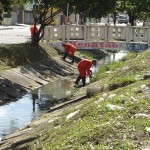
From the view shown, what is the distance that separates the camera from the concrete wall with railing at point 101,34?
28.7 m

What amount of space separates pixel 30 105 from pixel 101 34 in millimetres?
11333

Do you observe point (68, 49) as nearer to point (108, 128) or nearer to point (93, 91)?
point (93, 91)

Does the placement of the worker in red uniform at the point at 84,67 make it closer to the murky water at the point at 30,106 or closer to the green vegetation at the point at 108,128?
the murky water at the point at 30,106

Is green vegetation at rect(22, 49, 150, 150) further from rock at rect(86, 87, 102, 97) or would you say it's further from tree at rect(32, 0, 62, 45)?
tree at rect(32, 0, 62, 45)

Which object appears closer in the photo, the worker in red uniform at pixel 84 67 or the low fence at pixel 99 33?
the worker in red uniform at pixel 84 67

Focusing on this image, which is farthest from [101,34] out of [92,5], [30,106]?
[30,106]

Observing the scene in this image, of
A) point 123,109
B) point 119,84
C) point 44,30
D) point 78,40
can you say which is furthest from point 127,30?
point 123,109

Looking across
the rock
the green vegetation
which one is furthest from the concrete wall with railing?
the green vegetation

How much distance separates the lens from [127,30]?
28.5 meters

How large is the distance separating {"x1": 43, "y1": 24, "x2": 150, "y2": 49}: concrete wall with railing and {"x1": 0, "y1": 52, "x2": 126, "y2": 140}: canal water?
4.98 meters

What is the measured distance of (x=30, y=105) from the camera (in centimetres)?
1906

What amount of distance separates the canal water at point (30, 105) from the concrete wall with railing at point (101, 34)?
498 centimetres

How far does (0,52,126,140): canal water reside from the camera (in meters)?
15.3

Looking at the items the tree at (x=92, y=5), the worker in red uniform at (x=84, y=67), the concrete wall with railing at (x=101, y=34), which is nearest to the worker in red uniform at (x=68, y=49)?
the concrete wall with railing at (x=101, y=34)
